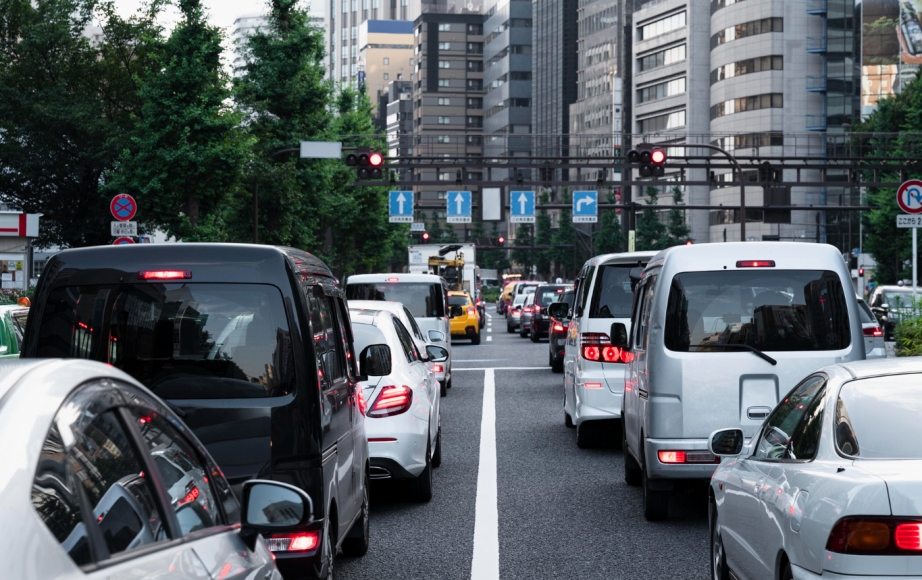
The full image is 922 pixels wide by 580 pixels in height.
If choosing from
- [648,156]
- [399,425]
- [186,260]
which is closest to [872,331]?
[399,425]

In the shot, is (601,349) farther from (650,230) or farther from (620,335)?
(650,230)

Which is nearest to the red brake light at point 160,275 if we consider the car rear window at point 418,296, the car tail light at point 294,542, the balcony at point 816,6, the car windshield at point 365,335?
the car tail light at point 294,542

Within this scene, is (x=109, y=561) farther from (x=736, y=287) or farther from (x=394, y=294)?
(x=394, y=294)

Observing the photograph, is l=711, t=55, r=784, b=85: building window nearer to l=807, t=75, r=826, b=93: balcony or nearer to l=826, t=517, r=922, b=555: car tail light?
l=807, t=75, r=826, b=93: balcony

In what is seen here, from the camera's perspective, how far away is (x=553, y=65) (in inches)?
5733

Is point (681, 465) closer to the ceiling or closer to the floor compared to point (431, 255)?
closer to the floor

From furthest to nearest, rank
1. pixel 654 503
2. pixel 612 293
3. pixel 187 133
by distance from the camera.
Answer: pixel 187 133 < pixel 612 293 < pixel 654 503

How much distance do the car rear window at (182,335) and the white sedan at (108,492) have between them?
2039 mm

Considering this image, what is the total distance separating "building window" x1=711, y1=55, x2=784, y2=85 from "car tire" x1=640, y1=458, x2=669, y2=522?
94.9 metres

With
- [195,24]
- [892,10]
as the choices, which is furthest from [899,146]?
[195,24]

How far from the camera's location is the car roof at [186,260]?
5.67m

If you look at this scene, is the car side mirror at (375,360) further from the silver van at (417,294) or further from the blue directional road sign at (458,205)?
the blue directional road sign at (458,205)

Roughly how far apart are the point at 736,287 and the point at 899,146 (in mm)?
61266

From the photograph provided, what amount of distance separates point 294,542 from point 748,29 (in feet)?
330
